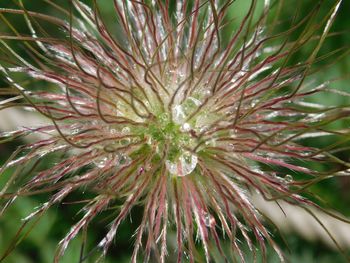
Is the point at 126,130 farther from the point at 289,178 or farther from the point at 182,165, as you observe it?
the point at 289,178

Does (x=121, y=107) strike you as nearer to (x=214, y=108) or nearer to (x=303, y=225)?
(x=214, y=108)

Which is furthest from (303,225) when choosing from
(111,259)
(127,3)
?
(127,3)

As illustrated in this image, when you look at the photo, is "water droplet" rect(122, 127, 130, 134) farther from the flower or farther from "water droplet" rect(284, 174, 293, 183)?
"water droplet" rect(284, 174, 293, 183)

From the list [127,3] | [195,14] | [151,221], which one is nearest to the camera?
[151,221]

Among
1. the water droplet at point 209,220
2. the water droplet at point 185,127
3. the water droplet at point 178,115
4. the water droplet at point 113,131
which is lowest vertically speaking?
the water droplet at point 209,220

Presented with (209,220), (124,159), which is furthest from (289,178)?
Result: (124,159)

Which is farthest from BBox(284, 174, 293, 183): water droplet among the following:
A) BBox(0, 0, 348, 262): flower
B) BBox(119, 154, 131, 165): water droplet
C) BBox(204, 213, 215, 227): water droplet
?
BBox(119, 154, 131, 165): water droplet

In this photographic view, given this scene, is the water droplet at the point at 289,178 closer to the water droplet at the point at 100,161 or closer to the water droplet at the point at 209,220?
the water droplet at the point at 209,220

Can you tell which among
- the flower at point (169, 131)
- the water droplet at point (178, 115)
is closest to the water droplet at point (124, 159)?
the flower at point (169, 131)
